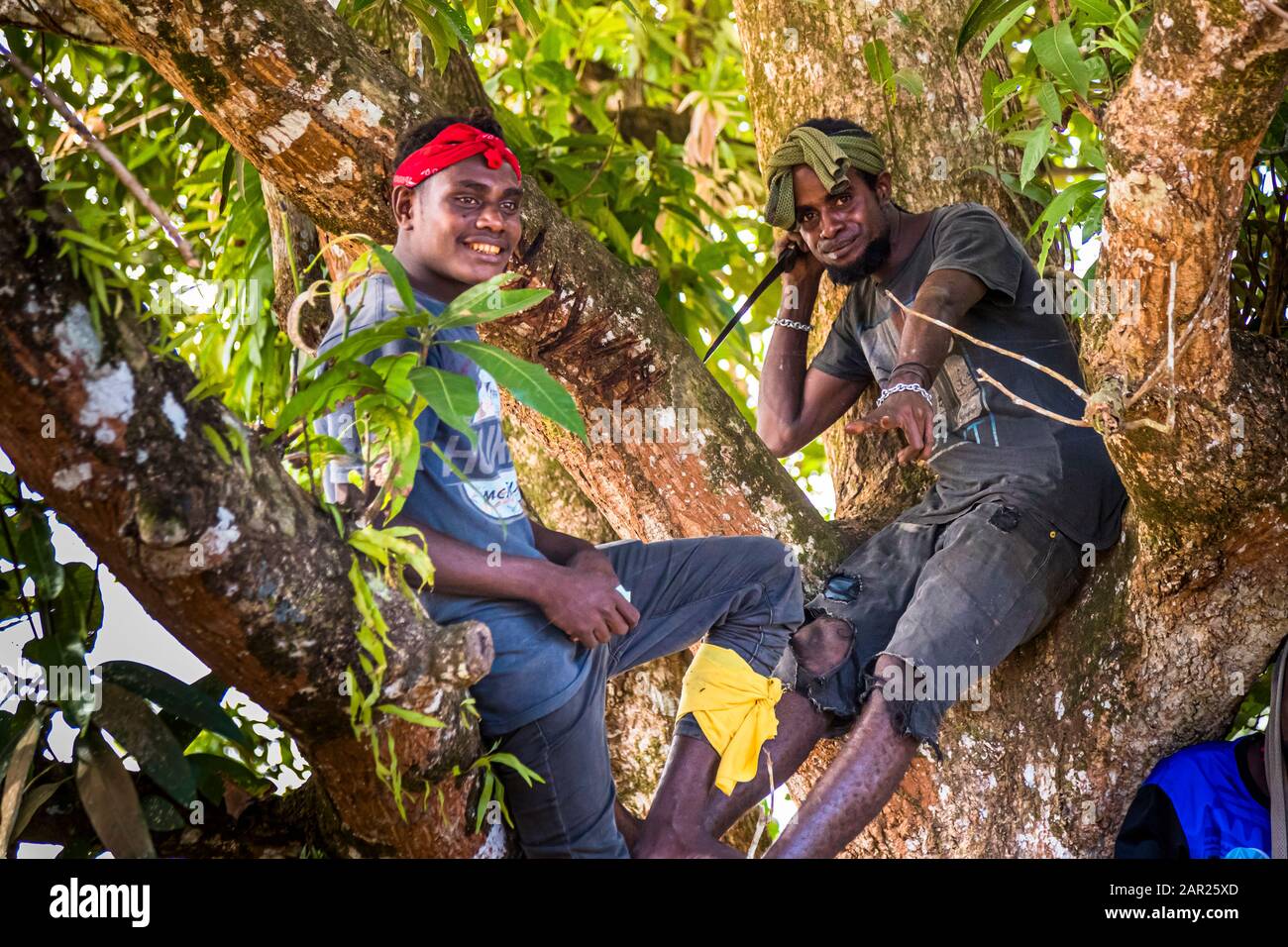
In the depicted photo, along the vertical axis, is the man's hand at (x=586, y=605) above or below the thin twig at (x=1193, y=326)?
below

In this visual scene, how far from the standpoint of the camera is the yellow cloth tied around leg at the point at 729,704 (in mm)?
2855

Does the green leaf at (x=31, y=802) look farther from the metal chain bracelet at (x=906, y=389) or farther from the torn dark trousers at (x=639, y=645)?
the metal chain bracelet at (x=906, y=389)

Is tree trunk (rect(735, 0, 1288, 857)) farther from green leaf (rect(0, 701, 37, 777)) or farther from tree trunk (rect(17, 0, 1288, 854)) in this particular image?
green leaf (rect(0, 701, 37, 777))

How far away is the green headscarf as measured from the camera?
11.6ft

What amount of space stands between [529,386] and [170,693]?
79cm

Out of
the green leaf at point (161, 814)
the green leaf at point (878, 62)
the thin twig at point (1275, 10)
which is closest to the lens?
the thin twig at point (1275, 10)

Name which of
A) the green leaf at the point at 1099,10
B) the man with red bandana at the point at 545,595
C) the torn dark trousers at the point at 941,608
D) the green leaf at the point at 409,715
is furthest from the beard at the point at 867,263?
the green leaf at the point at 409,715

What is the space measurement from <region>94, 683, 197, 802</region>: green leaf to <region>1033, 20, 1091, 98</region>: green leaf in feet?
6.62

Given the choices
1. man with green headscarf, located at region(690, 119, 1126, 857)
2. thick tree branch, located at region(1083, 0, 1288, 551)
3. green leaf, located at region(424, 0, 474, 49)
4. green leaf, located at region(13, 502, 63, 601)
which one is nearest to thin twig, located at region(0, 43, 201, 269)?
green leaf, located at region(13, 502, 63, 601)

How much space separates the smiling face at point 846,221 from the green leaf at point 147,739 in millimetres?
2050

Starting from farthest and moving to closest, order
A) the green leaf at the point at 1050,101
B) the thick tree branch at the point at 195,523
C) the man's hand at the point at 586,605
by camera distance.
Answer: the green leaf at the point at 1050,101, the man's hand at the point at 586,605, the thick tree branch at the point at 195,523

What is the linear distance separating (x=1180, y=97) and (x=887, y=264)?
118cm

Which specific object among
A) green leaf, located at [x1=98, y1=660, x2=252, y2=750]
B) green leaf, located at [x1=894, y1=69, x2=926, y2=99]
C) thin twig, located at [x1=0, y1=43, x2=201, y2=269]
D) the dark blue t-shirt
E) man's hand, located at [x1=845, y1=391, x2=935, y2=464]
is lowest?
the dark blue t-shirt

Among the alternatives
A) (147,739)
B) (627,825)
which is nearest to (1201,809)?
(627,825)
